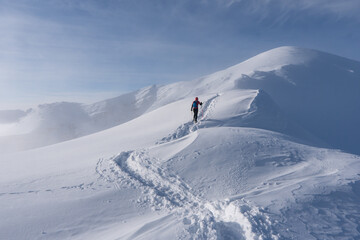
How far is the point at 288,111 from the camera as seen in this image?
109ft

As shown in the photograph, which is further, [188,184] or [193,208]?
[188,184]

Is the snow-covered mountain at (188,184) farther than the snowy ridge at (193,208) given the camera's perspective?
Yes

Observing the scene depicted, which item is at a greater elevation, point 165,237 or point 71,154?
point 71,154

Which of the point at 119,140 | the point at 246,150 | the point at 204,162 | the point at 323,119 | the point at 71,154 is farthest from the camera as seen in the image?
the point at 323,119

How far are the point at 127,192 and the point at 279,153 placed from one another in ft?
20.0

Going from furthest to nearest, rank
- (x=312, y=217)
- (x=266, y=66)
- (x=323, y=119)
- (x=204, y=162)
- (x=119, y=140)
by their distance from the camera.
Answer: (x=266, y=66) < (x=323, y=119) < (x=119, y=140) < (x=204, y=162) < (x=312, y=217)

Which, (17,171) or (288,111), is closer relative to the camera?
(17,171)

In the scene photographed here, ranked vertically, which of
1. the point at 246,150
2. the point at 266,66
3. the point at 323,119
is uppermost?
the point at 266,66

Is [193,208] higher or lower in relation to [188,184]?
lower

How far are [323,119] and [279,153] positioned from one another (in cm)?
2546

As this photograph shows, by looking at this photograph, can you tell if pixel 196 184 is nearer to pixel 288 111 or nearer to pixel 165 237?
pixel 165 237

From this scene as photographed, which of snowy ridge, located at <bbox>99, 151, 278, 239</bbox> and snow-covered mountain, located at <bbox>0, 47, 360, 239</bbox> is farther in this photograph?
snow-covered mountain, located at <bbox>0, 47, 360, 239</bbox>

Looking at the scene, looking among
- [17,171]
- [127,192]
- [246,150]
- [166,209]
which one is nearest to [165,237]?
[166,209]

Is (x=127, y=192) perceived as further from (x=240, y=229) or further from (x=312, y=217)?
(x=312, y=217)
